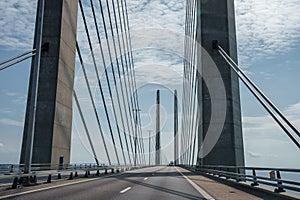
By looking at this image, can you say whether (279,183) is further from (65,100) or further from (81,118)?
(65,100)

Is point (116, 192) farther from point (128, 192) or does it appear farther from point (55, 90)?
point (55, 90)

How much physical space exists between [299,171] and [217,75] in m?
17.2

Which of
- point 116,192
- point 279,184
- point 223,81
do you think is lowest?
point 116,192

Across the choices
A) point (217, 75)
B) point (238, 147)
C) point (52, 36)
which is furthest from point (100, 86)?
point (238, 147)

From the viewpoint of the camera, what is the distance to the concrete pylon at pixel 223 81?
2409cm

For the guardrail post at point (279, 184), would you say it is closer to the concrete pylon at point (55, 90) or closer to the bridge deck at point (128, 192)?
the bridge deck at point (128, 192)

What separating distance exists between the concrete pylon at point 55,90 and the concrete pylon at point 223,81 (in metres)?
10.4

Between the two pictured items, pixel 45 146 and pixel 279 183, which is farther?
pixel 45 146

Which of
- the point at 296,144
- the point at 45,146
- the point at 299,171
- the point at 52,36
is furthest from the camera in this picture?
the point at 52,36

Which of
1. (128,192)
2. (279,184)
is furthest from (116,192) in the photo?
(279,184)

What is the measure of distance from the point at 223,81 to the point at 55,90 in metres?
12.3

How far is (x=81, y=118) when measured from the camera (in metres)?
23.8

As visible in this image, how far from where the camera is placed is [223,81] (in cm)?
2478

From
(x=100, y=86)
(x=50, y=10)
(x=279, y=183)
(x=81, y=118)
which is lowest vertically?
(x=279, y=183)
